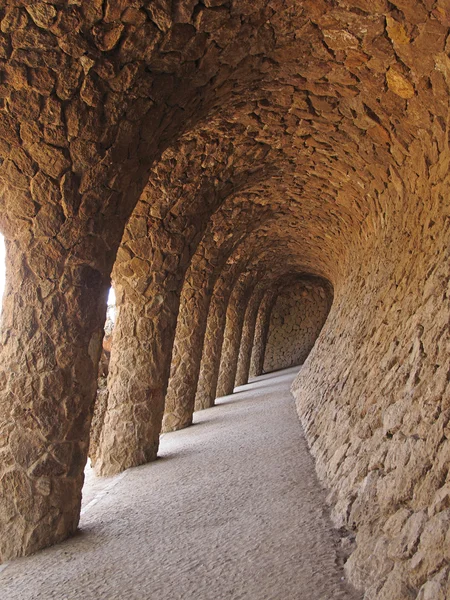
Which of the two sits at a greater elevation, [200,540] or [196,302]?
[196,302]

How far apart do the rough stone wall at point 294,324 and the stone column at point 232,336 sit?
757 cm

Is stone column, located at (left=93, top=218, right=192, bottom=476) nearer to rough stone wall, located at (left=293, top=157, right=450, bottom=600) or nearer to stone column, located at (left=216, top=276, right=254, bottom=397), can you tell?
rough stone wall, located at (left=293, top=157, right=450, bottom=600)

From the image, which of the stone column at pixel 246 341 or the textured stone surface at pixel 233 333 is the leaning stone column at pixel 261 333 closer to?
the stone column at pixel 246 341

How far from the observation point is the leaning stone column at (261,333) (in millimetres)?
20469

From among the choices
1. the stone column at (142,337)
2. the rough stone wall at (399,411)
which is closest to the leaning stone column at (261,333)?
the rough stone wall at (399,411)

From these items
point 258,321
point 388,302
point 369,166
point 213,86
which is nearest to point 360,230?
point 369,166

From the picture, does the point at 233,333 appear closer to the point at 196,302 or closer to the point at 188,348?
the point at 196,302

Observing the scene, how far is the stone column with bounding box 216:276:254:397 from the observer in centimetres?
1417

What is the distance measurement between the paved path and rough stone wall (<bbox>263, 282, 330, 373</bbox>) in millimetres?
16746

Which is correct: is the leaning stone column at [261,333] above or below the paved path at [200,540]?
above

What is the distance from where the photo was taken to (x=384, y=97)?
14.8 ft

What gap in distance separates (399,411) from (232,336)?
11.3 metres

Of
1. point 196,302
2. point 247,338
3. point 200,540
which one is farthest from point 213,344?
point 200,540

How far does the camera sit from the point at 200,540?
11.8 ft
